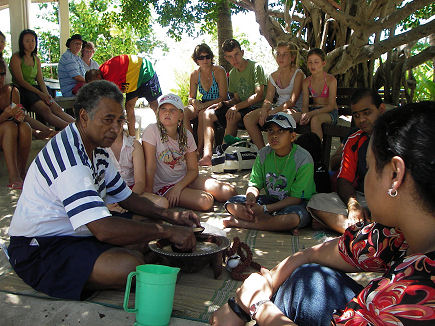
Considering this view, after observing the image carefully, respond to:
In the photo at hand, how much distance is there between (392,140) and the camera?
4.88ft

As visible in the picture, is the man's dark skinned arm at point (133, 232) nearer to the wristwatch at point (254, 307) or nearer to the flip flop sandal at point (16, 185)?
the wristwatch at point (254, 307)

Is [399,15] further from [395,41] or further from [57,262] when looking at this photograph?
[57,262]

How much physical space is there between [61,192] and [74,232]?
1.35ft

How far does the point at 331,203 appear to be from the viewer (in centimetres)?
418

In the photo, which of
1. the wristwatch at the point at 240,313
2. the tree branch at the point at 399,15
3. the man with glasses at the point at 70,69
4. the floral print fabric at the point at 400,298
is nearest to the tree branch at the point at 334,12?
the tree branch at the point at 399,15

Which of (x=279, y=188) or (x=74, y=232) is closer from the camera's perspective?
(x=74, y=232)

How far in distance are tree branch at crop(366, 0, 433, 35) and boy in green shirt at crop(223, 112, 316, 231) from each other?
10.3 feet

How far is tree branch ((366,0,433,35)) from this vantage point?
6205 mm

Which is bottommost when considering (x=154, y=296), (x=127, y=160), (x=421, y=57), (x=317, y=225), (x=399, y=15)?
(x=317, y=225)

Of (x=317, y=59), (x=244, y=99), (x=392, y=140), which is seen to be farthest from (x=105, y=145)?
(x=244, y=99)

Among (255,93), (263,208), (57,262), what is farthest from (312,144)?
(57,262)

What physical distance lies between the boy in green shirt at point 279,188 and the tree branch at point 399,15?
123 inches

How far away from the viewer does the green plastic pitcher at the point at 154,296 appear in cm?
237

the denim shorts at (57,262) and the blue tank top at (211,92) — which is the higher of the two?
the blue tank top at (211,92)
